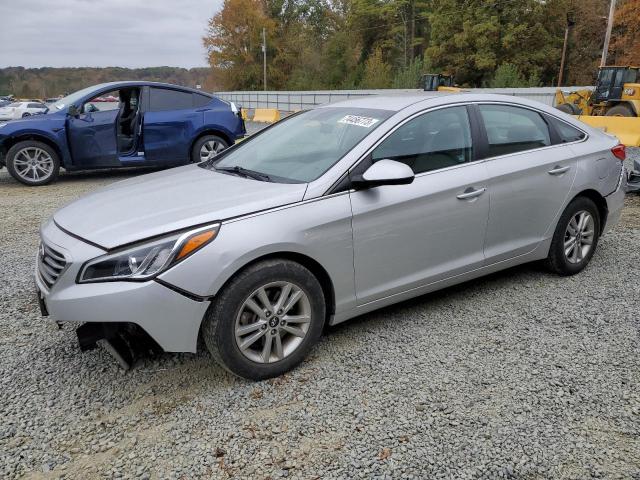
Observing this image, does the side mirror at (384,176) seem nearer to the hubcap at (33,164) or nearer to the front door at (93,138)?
the front door at (93,138)

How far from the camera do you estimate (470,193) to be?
3.59 m

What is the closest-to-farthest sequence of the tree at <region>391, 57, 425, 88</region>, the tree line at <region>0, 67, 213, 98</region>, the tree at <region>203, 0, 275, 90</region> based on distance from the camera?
the tree at <region>391, 57, 425, 88</region>
the tree at <region>203, 0, 275, 90</region>
the tree line at <region>0, 67, 213, 98</region>

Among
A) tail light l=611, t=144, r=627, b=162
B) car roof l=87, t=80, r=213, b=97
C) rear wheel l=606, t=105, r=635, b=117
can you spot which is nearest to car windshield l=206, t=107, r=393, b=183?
tail light l=611, t=144, r=627, b=162

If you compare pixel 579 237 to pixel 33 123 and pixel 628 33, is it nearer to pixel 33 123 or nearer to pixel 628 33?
pixel 33 123

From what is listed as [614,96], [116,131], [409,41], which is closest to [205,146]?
[116,131]

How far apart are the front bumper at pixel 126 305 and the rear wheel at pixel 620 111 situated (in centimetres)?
1750

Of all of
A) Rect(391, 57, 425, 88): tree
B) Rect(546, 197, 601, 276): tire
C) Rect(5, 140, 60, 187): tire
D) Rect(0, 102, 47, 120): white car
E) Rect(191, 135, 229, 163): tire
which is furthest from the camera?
Rect(391, 57, 425, 88): tree

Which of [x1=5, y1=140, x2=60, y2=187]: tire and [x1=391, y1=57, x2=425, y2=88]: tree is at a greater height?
[x1=391, y1=57, x2=425, y2=88]: tree

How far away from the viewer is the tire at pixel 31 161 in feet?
27.7

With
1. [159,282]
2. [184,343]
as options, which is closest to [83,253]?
[159,282]

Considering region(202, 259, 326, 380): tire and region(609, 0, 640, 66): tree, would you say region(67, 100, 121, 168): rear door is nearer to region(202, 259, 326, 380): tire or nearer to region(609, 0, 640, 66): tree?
region(202, 259, 326, 380): tire

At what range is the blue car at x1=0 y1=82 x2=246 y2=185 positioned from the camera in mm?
8453

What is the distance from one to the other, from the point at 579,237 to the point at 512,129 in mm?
1151

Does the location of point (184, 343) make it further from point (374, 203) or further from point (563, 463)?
point (563, 463)
